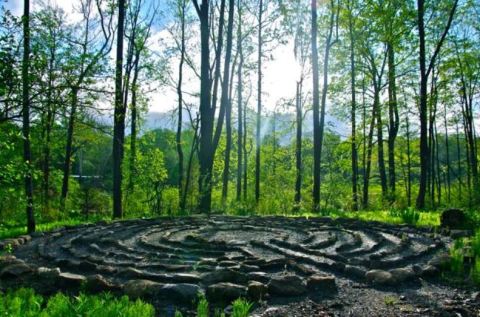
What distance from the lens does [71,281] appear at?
6.52 metres

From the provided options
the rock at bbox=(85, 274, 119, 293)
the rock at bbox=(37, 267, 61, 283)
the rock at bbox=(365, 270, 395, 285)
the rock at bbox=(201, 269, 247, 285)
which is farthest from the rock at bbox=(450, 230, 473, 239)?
the rock at bbox=(37, 267, 61, 283)

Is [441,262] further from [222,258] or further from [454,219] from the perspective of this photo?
[454,219]

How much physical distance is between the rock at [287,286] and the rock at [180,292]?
1.03 meters

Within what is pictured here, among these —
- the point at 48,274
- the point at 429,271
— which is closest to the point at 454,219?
the point at 429,271

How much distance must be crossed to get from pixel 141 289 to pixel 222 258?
2.62 metres

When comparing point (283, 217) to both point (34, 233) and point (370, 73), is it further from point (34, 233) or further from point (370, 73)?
A: point (370, 73)

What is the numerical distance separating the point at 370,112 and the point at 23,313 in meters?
25.7

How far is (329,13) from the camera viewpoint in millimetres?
25672

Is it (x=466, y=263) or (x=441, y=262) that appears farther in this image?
(x=466, y=263)

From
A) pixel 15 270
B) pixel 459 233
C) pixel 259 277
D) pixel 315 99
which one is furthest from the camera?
pixel 315 99

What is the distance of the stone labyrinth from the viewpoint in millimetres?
6309

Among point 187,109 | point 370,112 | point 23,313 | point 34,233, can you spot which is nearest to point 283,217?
point 34,233

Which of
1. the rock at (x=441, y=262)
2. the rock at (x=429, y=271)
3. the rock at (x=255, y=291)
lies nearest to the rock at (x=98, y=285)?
the rock at (x=255, y=291)

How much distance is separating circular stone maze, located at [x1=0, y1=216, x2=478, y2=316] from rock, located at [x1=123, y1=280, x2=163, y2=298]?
0.04ft
